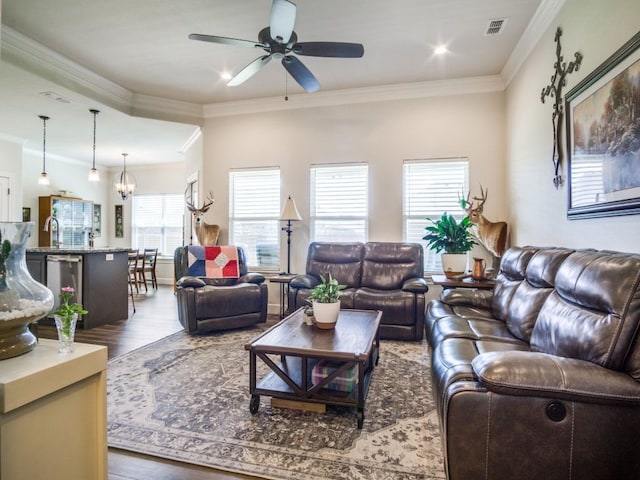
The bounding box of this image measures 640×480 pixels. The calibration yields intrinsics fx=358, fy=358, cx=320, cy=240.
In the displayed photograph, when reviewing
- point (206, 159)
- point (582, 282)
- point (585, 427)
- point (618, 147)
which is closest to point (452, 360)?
point (585, 427)

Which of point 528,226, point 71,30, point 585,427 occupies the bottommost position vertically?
point 585,427

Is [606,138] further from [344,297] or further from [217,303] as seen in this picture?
[217,303]

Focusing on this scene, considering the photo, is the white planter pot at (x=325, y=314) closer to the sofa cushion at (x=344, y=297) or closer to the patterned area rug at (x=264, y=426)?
the patterned area rug at (x=264, y=426)

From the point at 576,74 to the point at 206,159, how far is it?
4.78 metres

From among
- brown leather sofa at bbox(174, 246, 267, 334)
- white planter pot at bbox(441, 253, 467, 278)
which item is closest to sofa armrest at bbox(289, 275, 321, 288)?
brown leather sofa at bbox(174, 246, 267, 334)

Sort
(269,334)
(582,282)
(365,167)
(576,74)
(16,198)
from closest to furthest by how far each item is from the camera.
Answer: (582,282) → (269,334) → (576,74) → (365,167) → (16,198)

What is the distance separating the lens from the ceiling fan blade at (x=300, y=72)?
10.2 ft

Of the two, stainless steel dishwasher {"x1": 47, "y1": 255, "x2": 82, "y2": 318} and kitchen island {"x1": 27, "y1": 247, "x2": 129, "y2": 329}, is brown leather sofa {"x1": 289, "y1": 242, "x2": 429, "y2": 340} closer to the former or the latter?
kitchen island {"x1": 27, "y1": 247, "x2": 129, "y2": 329}

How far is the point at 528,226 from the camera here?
3717 millimetres

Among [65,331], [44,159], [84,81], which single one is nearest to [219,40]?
[65,331]

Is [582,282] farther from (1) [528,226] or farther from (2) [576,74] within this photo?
(1) [528,226]

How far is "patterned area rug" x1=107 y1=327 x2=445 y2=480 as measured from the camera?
1.79 meters

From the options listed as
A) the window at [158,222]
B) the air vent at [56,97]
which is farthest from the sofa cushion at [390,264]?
the window at [158,222]

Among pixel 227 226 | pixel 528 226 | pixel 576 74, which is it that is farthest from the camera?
pixel 227 226
